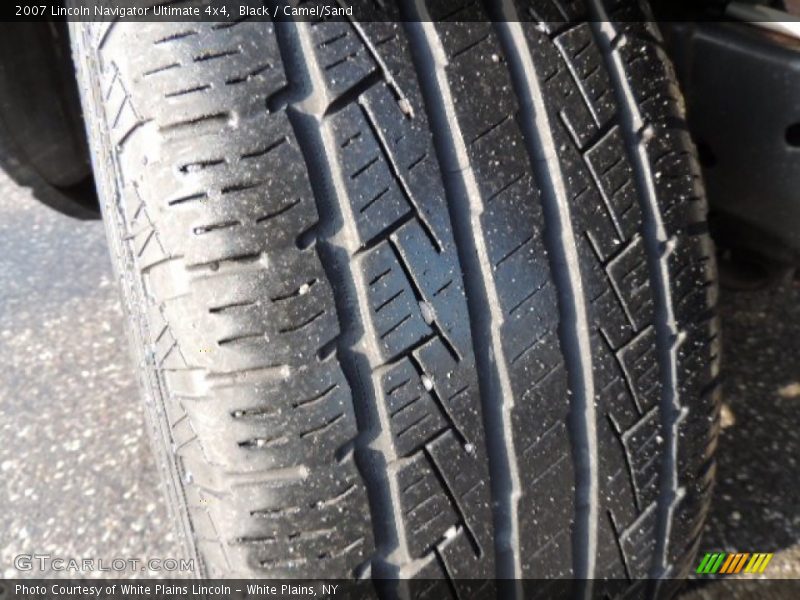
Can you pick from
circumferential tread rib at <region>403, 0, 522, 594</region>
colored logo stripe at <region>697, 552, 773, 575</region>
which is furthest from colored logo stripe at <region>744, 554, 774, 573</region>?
circumferential tread rib at <region>403, 0, 522, 594</region>

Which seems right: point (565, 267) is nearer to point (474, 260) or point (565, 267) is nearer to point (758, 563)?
point (474, 260)

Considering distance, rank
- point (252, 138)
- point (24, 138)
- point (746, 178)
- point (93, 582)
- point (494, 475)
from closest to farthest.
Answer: point (252, 138) < point (494, 475) < point (746, 178) < point (93, 582) < point (24, 138)

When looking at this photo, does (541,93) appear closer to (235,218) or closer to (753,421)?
(235,218)

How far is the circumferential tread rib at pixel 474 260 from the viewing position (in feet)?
2.05

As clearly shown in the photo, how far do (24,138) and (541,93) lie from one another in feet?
2.62

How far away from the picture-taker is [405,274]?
62 centimetres

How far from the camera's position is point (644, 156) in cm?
71

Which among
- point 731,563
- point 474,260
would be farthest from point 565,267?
point 731,563

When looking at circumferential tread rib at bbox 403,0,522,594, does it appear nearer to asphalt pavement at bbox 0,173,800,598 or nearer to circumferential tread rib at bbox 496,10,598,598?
circumferential tread rib at bbox 496,10,598,598

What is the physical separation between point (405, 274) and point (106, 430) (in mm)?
836

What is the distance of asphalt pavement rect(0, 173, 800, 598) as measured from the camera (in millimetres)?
1095

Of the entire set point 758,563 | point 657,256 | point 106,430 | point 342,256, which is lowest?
point 758,563

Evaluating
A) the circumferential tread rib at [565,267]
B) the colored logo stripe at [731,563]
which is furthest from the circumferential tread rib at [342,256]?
the colored logo stripe at [731,563]

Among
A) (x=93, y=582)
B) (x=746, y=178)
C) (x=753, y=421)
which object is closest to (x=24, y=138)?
(x=93, y=582)
